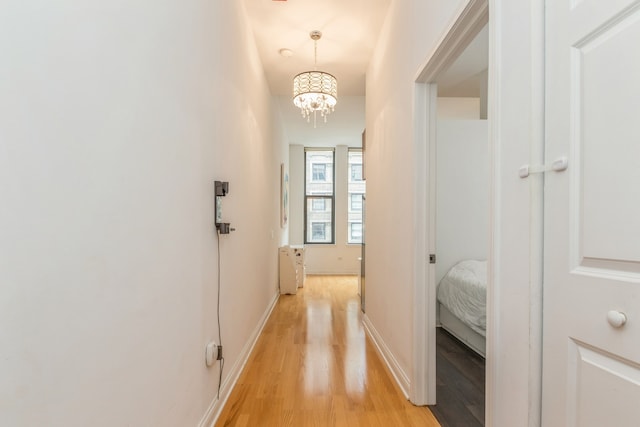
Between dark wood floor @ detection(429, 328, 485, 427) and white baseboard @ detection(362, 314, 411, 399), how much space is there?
0.21m

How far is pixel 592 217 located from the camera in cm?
82

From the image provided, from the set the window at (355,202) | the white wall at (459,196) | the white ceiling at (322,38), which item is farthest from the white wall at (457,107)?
the window at (355,202)

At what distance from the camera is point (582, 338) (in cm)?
84

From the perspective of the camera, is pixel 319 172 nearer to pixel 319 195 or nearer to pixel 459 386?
pixel 319 195

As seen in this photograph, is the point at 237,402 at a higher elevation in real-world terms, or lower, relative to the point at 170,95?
lower

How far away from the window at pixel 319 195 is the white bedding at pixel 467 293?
428 centimetres

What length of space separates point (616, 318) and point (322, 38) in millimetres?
3043

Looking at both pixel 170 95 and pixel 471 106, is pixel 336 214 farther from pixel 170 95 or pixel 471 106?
pixel 170 95

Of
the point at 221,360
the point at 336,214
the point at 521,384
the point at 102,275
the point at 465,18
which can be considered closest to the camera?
the point at 102,275

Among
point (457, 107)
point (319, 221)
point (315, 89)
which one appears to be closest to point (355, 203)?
point (319, 221)

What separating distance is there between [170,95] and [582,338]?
159 cm

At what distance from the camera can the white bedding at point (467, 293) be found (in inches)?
106

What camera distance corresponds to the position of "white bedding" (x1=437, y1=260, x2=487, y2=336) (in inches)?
106

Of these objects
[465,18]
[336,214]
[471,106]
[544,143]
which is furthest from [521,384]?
[336,214]
